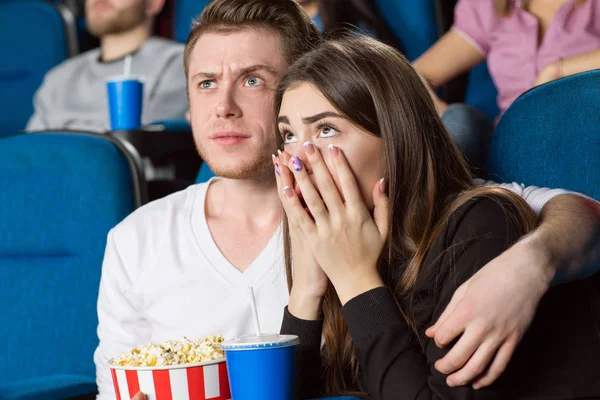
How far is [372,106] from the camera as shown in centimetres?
112

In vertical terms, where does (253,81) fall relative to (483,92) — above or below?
above

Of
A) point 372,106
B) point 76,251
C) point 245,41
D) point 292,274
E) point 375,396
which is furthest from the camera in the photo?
point 76,251

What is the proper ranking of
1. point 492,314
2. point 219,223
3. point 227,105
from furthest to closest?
point 219,223, point 227,105, point 492,314

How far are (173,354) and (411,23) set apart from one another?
1551 mm

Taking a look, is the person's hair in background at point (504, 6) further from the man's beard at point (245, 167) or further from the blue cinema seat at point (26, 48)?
the blue cinema seat at point (26, 48)

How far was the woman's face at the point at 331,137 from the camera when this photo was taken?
3.62 feet

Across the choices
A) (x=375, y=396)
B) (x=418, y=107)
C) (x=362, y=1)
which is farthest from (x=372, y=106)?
(x=362, y=1)

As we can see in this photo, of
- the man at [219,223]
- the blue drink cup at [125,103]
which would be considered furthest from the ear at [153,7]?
the man at [219,223]

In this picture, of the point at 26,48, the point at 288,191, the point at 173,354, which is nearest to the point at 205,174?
the point at 288,191

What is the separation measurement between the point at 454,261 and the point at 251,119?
521 millimetres

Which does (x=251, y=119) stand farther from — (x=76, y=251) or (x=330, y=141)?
(x=76, y=251)

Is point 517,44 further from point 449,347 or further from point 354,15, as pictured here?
point 449,347

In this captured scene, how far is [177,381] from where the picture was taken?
3.24ft

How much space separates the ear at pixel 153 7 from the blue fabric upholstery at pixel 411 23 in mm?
789
